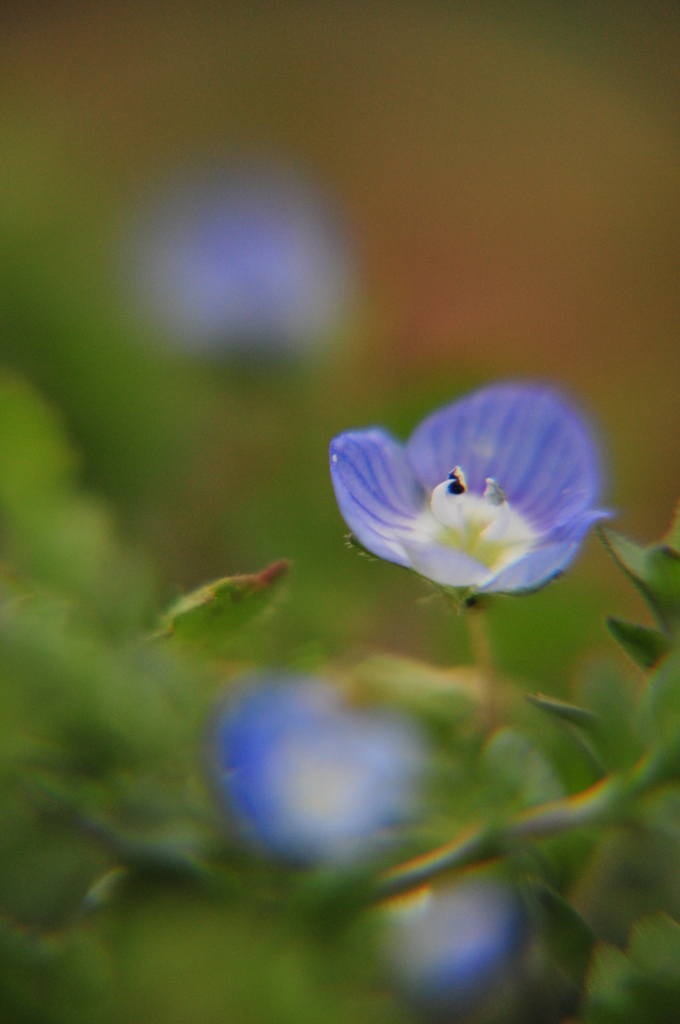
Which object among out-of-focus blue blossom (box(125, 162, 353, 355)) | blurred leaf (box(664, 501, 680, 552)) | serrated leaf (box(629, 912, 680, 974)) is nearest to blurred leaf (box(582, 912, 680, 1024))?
serrated leaf (box(629, 912, 680, 974))

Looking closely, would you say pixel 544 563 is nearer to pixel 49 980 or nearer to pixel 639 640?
pixel 639 640

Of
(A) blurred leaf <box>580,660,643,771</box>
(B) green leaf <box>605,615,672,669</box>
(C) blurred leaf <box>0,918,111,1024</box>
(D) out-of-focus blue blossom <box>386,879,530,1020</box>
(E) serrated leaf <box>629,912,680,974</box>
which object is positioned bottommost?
(D) out-of-focus blue blossom <box>386,879,530,1020</box>

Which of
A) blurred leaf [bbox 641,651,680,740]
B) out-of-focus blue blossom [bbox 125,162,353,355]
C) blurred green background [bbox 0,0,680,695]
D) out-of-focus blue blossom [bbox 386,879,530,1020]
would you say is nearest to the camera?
blurred leaf [bbox 641,651,680,740]

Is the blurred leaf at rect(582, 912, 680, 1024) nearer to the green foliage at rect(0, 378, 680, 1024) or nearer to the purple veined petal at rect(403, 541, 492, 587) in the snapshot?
the green foliage at rect(0, 378, 680, 1024)

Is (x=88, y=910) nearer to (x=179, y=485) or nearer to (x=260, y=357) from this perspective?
(x=179, y=485)

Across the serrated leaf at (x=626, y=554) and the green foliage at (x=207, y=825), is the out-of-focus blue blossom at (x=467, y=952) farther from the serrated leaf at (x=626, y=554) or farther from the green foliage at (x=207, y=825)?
the serrated leaf at (x=626, y=554)

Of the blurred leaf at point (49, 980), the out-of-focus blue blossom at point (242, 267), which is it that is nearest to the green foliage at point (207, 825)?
the blurred leaf at point (49, 980)
